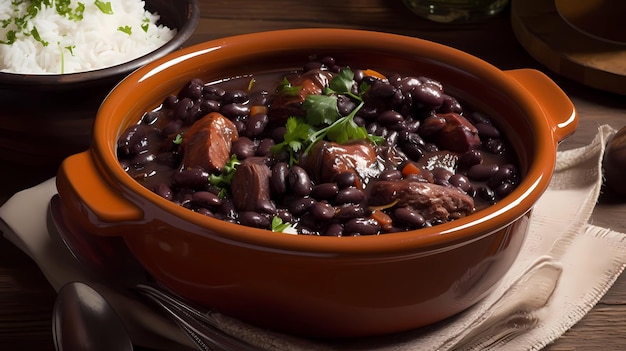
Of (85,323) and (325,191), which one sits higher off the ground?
(325,191)

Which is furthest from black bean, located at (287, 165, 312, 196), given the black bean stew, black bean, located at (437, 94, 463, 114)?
black bean, located at (437, 94, 463, 114)

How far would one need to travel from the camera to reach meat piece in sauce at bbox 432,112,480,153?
255 centimetres

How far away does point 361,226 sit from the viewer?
2.19 m

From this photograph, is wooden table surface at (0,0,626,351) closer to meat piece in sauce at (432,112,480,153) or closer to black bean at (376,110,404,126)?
meat piece in sauce at (432,112,480,153)

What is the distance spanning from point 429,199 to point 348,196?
7.9 inches

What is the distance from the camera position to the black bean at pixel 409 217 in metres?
2.21

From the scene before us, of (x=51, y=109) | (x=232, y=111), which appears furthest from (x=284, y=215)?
(x=51, y=109)

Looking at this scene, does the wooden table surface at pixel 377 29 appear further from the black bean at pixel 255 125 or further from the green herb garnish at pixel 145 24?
the black bean at pixel 255 125

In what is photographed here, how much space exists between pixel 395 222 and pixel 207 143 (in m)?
0.55

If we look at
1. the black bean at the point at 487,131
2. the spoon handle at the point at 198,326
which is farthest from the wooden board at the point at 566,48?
the spoon handle at the point at 198,326

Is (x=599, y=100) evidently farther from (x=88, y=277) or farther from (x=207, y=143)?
(x=88, y=277)

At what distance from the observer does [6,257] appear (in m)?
2.77

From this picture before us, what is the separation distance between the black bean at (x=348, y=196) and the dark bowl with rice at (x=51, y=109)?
96cm

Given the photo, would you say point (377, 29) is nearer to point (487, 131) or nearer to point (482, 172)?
point (487, 131)
